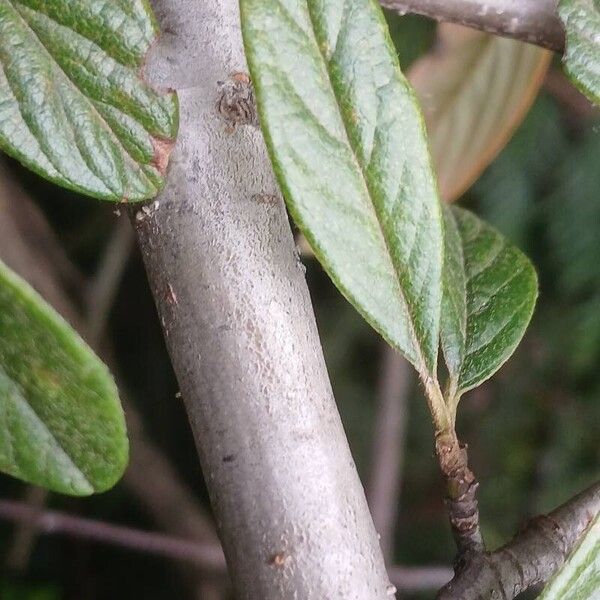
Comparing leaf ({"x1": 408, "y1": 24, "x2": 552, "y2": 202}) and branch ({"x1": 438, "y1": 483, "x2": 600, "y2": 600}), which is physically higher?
leaf ({"x1": 408, "y1": 24, "x2": 552, "y2": 202})

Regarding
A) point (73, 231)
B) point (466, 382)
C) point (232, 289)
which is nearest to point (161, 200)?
point (232, 289)

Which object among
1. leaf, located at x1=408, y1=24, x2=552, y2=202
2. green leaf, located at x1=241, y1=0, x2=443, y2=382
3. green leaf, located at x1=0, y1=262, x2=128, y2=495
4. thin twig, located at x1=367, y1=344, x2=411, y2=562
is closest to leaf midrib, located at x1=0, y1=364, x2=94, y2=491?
green leaf, located at x1=0, y1=262, x2=128, y2=495

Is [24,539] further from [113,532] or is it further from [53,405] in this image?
[53,405]

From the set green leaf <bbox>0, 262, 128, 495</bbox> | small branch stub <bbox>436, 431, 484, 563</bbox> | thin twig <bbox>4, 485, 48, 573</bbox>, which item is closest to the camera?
green leaf <bbox>0, 262, 128, 495</bbox>

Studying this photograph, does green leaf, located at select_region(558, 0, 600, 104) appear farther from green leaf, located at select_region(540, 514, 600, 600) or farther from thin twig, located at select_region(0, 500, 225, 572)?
thin twig, located at select_region(0, 500, 225, 572)

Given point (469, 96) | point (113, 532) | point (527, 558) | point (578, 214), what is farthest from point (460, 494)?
point (578, 214)

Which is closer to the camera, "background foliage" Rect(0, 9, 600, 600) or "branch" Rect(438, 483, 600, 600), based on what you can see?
"branch" Rect(438, 483, 600, 600)
